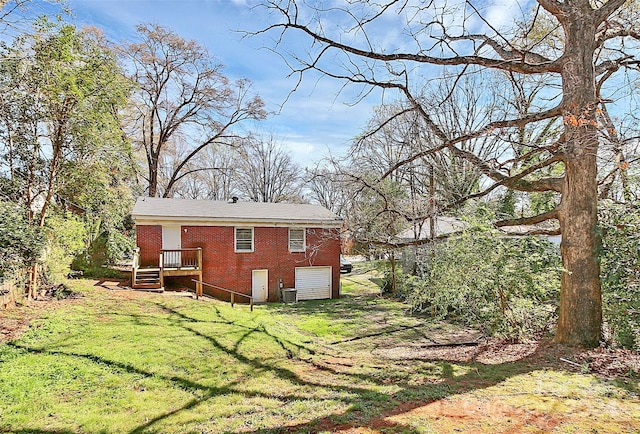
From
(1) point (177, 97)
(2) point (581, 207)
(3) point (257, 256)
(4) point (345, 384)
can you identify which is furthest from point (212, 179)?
(2) point (581, 207)

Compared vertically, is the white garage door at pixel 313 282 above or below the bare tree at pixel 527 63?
below

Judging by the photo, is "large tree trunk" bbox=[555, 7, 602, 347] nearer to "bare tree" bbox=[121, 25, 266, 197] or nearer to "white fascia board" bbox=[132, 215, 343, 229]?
"white fascia board" bbox=[132, 215, 343, 229]

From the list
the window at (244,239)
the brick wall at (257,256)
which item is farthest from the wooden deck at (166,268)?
the window at (244,239)

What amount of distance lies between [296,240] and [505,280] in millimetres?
12924

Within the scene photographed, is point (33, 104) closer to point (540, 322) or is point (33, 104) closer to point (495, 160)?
point (495, 160)

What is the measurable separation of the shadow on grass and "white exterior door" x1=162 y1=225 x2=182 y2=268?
8.47m

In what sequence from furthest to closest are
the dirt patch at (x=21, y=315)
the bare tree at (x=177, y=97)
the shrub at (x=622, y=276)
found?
the bare tree at (x=177, y=97), the dirt patch at (x=21, y=315), the shrub at (x=622, y=276)

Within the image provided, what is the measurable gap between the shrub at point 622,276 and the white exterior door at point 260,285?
14.1 m

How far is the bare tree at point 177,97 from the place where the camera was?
21156 millimetres

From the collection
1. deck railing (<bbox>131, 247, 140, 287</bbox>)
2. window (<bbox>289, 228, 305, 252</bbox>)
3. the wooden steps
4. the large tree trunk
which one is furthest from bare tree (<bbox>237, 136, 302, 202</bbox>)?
the large tree trunk

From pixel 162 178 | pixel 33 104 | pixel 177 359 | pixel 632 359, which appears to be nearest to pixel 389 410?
pixel 632 359

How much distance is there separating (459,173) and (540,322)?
18.9 feet

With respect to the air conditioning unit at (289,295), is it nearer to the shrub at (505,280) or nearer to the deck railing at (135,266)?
the deck railing at (135,266)

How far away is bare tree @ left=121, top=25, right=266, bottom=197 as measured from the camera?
2116 centimetres
